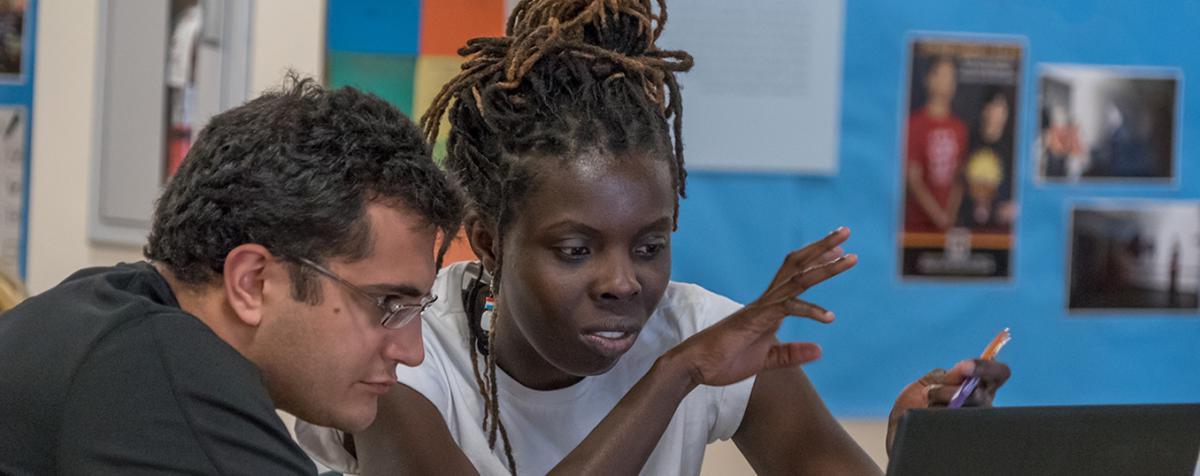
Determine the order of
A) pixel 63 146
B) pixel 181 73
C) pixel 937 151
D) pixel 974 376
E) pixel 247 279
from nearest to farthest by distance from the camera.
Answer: pixel 247 279, pixel 974 376, pixel 937 151, pixel 181 73, pixel 63 146

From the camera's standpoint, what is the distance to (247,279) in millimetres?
1212

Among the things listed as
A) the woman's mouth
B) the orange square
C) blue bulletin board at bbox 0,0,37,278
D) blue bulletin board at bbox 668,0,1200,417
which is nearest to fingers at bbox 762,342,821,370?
the woman's mouth

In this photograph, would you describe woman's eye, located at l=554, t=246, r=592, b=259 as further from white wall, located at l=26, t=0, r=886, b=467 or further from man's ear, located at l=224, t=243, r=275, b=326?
white wall, located at l=26, t=0, r=886, b=467

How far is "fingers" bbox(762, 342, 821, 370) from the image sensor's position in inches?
59.9

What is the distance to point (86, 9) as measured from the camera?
3016mm

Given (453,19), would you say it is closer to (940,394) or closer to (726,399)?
(726,399)

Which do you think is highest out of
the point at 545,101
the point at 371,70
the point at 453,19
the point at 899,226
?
the point at 453,19

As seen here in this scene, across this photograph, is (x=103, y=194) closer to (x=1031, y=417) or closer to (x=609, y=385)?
(x=609, y=385)

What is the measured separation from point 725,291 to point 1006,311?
1.76 ft

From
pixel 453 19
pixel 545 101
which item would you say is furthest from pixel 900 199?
pixel 545 101

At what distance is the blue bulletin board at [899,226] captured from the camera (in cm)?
259

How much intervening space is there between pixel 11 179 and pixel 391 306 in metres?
2.17

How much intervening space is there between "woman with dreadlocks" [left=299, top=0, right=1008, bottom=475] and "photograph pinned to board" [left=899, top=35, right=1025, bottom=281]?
87 centimetres

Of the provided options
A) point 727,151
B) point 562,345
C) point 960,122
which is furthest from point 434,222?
point 960,122
